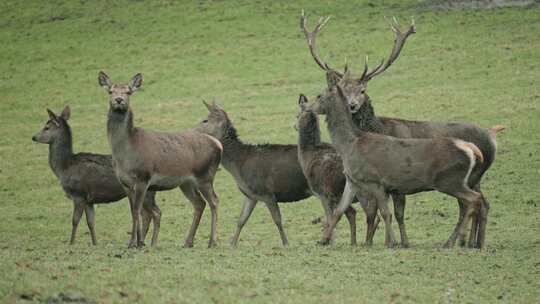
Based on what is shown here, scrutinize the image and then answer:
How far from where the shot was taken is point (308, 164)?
1593cm

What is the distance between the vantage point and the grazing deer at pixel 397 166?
14.1 metres

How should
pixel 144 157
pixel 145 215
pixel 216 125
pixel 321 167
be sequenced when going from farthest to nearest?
pixel 216 125, pixel 145 215, pixel 321 167, pixel 144 157

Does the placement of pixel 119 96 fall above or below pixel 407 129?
above

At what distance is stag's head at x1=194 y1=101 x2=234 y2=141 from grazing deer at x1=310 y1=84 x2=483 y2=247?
2.94 metres

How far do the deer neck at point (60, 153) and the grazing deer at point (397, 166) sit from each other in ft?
15.5

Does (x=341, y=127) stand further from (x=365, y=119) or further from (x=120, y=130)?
(x=120, y=130)

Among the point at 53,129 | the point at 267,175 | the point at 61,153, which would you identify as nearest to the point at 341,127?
the point at 267,175

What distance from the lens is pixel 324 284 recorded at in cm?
1132

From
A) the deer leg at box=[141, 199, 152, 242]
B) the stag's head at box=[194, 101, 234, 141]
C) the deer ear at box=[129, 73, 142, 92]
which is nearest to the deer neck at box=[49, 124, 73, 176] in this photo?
the deer leg at box=[141, 199, 152, 242]

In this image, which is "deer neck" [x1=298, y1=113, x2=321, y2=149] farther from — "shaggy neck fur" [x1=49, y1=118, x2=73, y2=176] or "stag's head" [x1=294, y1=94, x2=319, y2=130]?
"shaggy neck fur" [x1=49, y1=118, x2=73, y2=176]

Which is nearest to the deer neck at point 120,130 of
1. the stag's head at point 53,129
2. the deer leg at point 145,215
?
the deer leg at point 145,215

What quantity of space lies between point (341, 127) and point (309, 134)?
127 cm

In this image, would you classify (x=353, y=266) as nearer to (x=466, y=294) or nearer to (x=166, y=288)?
(x=466, y=294)

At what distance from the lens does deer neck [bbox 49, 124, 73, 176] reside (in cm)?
1709
